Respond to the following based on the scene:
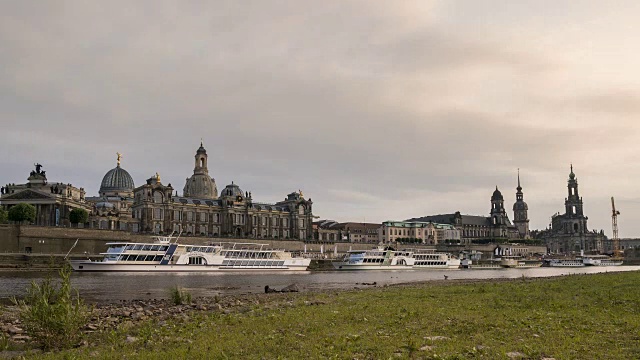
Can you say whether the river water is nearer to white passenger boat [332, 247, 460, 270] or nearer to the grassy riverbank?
the grassy riverbank

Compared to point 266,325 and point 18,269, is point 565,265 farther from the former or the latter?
point 266,325

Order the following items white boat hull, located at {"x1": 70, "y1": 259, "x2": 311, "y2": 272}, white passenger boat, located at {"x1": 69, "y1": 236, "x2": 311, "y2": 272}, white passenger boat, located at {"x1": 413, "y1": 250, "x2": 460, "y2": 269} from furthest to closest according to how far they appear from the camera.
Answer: white passenger boat, located at {"x1": 413, "y1": 250, "x2": 460, "y2": 269}, white passenger boat, located at {"x1": 69, "y1": 236, "x2": 311, "y2": 272}, white boat hull, located at {"x1": 70, "y1": 259, "x2": 311, "y2": 272}

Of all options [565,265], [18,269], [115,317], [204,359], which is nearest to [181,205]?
[18,269]

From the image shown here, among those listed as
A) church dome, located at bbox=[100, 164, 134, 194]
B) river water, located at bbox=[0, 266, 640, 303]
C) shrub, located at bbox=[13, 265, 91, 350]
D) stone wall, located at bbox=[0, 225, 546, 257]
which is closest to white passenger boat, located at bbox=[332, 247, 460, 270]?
river water, located at bbox=[0, 266, 640, 303]

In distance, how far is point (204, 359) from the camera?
12.5 meters

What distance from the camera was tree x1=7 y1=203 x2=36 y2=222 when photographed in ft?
359

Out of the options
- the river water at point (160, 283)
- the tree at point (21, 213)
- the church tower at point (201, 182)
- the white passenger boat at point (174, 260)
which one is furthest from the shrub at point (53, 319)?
the church tower at point (201, 182)

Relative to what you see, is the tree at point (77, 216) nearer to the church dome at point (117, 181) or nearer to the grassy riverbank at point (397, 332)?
the church dome at point (117, 181)

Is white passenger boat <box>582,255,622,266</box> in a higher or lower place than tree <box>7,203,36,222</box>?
lower

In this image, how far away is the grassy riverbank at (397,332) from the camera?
12828 millimetres

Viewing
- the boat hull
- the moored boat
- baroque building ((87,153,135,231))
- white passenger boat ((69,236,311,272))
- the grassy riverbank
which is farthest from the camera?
baroque building ((87,153,135,231))

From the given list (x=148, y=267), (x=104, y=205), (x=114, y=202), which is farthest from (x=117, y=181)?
(x=148, y=267)

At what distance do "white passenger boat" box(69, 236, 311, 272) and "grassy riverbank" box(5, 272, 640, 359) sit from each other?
192 ft

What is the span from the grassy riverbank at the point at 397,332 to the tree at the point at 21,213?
103 m
